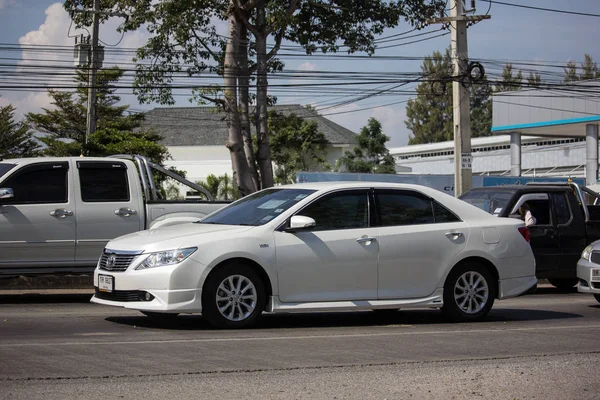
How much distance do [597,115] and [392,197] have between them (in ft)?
109

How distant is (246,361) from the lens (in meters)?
7.41

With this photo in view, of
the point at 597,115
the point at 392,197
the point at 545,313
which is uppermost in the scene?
the point at 597,115

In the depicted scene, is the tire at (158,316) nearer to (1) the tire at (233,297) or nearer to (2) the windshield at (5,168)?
(1) the tire at (233,297)

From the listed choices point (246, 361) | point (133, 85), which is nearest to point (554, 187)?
point (246, 361)

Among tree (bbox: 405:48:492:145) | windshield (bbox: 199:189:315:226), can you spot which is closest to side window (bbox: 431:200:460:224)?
windshield (bbox: 199:189:315:226)

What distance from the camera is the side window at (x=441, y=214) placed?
10.6 metres

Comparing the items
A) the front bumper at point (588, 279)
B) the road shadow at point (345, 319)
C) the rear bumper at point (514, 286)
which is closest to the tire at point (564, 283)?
the front bumper at point (588, 279)

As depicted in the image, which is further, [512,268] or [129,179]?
[129,179]

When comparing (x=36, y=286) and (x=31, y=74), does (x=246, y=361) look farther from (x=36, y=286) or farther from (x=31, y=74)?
(x=31, y=74)

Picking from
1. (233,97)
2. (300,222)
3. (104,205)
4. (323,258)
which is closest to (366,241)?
(323,258)

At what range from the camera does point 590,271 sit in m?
12.7

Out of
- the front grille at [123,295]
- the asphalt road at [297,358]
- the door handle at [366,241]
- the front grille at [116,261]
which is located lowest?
the asphalt road at [297,358]

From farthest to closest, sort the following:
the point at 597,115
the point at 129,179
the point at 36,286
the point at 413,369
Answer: the point at 597,115, the point at 36,286, the point at 129,179, the point at 413,369

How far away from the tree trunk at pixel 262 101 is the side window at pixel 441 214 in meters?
18.1
